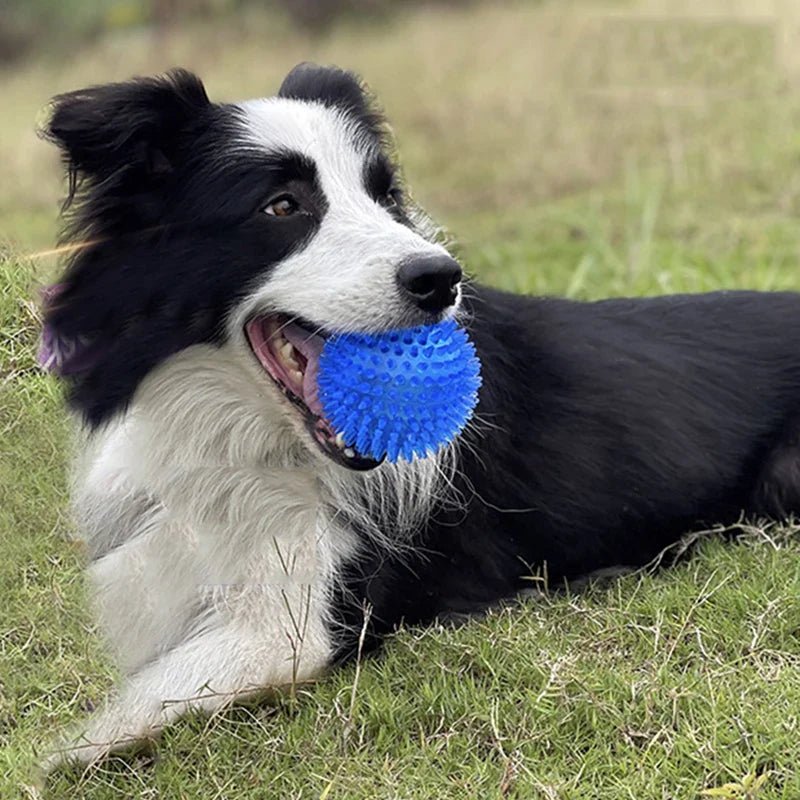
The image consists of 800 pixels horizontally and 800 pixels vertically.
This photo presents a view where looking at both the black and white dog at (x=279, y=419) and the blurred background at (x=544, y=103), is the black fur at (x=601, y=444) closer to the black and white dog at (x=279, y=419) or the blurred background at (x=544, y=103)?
the black and white dog at (x=279, y=419)

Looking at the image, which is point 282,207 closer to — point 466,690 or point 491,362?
point 491,362

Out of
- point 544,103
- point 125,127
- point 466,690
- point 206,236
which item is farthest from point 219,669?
point 544,103

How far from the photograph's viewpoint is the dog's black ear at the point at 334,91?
3256 millimetres

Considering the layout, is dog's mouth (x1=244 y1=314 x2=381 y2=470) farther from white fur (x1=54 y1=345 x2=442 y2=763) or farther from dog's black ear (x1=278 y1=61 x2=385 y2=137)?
dog's black ear (x1=278 y1=61 x2=385 y2=137)

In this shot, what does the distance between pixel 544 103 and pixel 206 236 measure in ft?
24.8

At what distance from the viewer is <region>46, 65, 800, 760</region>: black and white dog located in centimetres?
286

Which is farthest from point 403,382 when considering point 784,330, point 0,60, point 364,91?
point 0,60

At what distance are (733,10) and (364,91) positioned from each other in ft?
27.1

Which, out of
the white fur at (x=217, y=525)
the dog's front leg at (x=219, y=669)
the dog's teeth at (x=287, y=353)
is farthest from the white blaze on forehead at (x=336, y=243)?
the dog's front leg at (x=219, y=669)

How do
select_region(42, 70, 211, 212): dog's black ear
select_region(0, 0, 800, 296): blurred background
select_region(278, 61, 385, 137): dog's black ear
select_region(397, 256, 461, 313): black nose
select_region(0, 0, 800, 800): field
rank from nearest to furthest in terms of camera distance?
1. select_region(0, 0, 800, 800): field
2. select_region(397, 256, 461, 313): black nose
3. select_region(42, 70, 211, 212): dog's black ear
4. select_region(278, 61, 385, 137): dog's black ear
5. select_region(0, 0, 800, 296): blurred background

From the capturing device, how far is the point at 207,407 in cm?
306

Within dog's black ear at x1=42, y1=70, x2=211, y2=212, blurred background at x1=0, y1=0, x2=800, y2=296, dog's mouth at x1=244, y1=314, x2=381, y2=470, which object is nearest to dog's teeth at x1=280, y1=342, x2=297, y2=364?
dog's mouth at x1=244, y1=314, x2=381, y2=470

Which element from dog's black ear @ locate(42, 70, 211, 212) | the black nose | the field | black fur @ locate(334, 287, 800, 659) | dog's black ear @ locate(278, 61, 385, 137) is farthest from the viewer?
black fur @ locate(334, 287, 800, 659)

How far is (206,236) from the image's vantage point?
2.91 meters
